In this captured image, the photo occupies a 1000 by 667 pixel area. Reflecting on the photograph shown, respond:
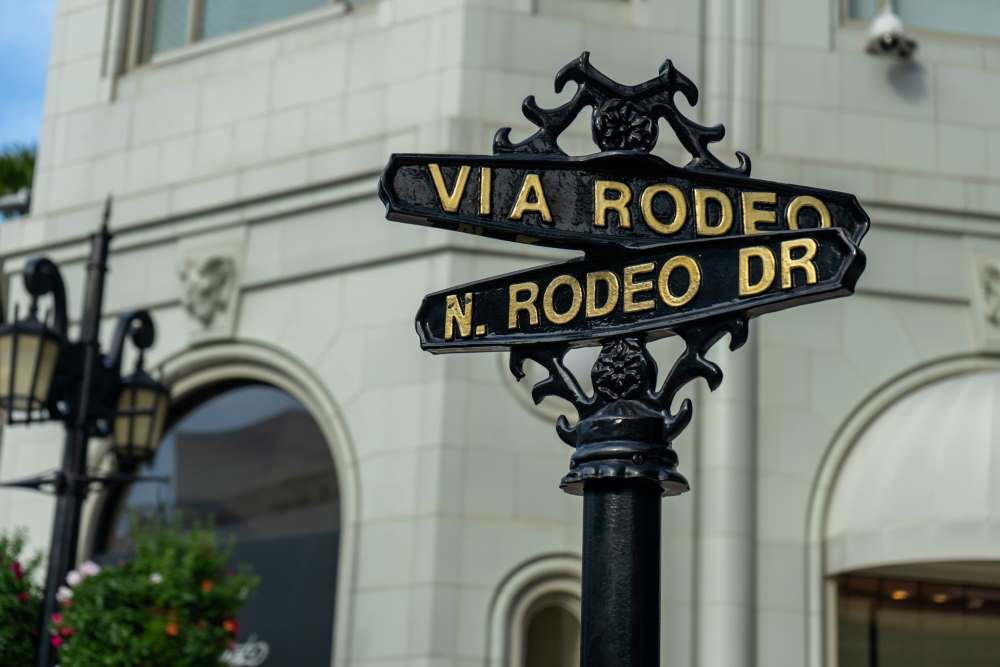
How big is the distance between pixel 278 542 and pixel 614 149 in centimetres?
1023

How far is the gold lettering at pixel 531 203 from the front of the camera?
17.2 feet

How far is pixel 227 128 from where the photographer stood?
16.2 m

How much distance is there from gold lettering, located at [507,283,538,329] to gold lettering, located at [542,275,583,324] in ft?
0.12

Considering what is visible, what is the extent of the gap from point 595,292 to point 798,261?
0.66 metres

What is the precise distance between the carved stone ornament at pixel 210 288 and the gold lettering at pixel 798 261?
440 inches

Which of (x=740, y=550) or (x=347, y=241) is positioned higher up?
(x=347, y=241)

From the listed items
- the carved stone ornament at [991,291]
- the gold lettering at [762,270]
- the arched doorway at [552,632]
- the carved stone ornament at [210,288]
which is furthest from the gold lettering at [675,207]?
the carved stone ornament at [210,288]

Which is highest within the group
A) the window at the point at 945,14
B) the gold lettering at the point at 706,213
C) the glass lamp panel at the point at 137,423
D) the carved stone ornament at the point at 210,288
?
the window at the point at 945,14

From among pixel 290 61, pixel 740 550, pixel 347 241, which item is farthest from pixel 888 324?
pixel 290 61

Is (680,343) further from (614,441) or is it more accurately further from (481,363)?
(614,441)

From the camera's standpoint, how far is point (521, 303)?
5355mm

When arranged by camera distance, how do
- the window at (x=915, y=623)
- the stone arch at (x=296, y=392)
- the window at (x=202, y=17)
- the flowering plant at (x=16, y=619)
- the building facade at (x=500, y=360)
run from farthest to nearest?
the window at (x=202, y=17), the window at (x=915, y=623), the stone arch at (x=296, y=392), the building facade at (x=500, y=360), the flowering plant at (x=16, y=619)

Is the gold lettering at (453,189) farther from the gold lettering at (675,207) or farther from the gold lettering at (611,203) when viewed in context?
the gold lettering at (675,207)

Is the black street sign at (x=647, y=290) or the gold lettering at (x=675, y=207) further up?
the gold lettering at (x=675, y=207)
